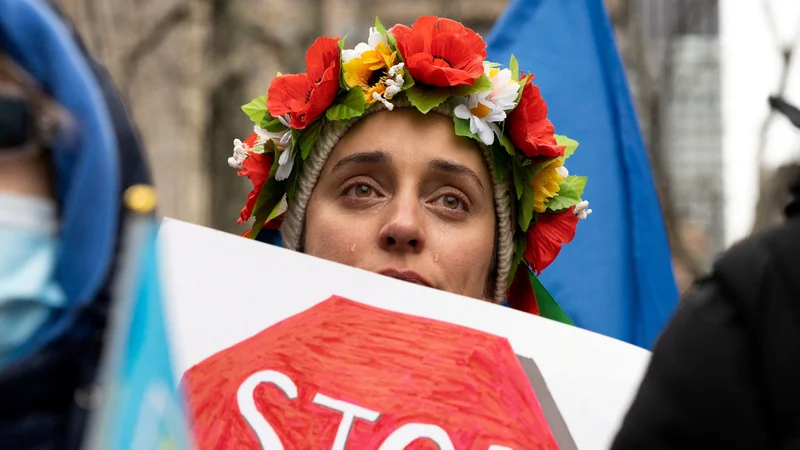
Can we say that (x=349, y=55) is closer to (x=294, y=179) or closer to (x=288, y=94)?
(x=288, y=94)

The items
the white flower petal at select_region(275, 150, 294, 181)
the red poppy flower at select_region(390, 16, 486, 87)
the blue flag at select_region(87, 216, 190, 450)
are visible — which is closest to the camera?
the blue flag at select_region(87, 216, 190, 450)

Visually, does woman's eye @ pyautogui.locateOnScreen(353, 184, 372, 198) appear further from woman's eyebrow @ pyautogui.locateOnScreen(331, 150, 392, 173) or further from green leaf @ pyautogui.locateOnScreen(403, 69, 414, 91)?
green leaf @ pyautogui.locateOnScreen(403, 69, 414, 91)

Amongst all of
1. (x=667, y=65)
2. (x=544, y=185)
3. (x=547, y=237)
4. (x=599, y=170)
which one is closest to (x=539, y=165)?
(x=544, y=185)

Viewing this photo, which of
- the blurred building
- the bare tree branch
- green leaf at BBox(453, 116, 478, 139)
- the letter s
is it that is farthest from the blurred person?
the bare tree branch

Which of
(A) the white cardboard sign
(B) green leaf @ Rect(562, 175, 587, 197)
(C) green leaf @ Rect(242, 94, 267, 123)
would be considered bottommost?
Answer: (A) the white cardboard sign

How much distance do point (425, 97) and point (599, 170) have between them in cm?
111

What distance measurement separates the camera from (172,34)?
13.2 metres

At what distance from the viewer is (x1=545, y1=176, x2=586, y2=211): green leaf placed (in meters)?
2.95

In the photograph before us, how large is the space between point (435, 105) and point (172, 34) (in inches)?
431

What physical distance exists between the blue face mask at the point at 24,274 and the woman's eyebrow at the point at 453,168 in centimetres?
125

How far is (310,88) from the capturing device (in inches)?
113

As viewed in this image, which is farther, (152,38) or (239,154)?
(152,38)

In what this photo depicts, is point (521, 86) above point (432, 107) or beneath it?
above

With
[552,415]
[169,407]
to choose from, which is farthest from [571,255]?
[169,407]
